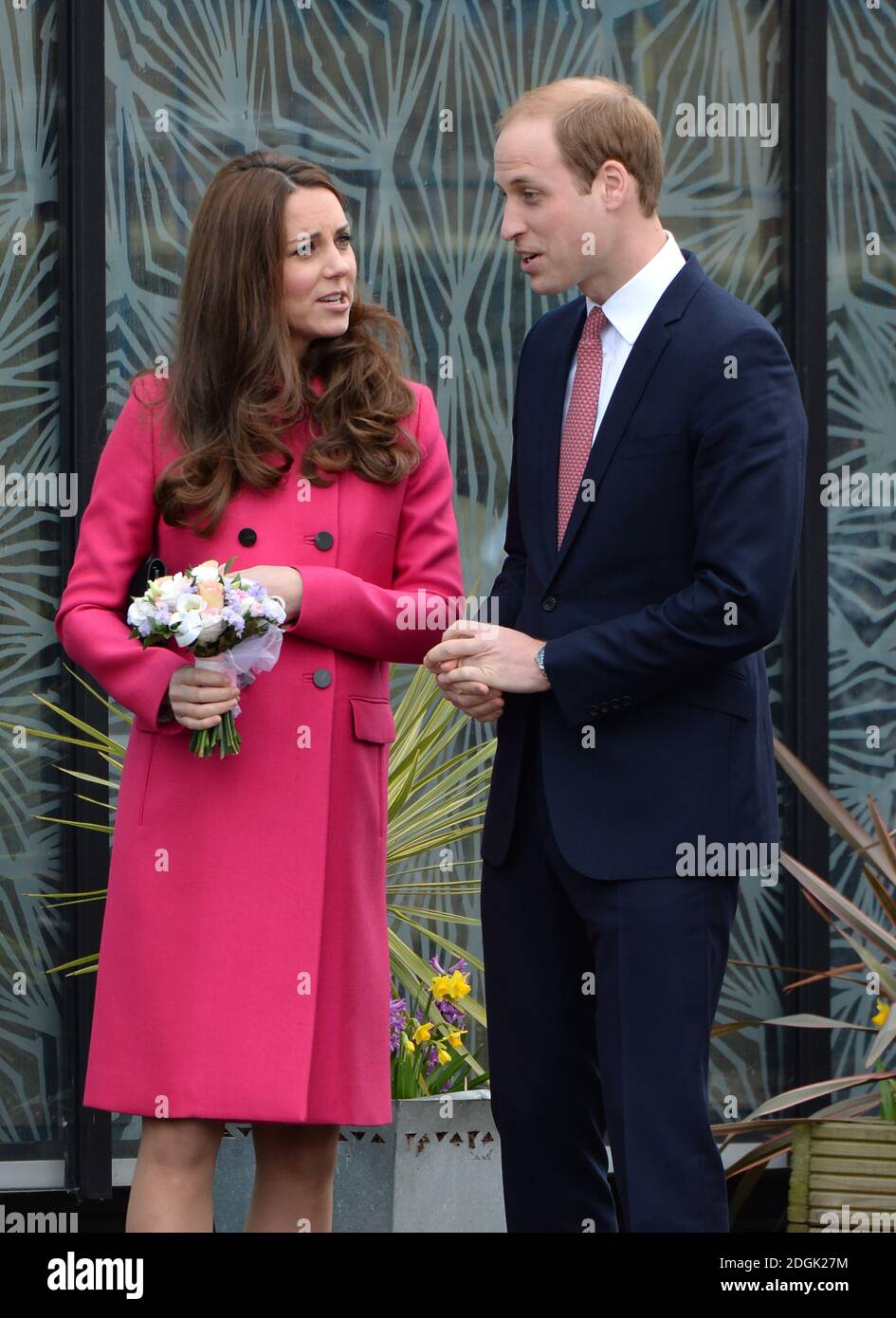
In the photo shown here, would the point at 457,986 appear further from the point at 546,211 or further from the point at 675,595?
the point at 546,211

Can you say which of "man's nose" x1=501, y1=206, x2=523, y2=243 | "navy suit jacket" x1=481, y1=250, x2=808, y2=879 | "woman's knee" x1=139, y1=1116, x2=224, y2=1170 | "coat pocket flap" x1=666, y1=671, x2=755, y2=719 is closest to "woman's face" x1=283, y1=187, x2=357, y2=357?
"man's nose" x1=501, y1=206, x2=523, y2=243

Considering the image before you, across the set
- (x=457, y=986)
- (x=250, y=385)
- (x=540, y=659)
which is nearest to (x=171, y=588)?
(x=250, y=385)

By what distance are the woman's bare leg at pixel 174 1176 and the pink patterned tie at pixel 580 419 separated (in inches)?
44.0

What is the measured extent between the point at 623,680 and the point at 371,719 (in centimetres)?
51

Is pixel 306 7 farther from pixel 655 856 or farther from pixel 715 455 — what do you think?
pixel 655 856

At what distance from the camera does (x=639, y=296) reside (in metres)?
2.87

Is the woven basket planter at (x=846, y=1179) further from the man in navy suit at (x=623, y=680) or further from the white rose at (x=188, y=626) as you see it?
the white rose at (x=188, y=626)

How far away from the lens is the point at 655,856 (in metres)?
2.72

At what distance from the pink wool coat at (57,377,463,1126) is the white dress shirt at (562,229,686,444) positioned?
409 millimetres

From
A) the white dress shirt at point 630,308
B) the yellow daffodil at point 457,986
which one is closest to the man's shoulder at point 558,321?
the white dress shirt at point 630,308

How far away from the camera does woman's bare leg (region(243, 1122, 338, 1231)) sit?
3.02m

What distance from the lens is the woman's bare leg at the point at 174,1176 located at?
2.86 meters

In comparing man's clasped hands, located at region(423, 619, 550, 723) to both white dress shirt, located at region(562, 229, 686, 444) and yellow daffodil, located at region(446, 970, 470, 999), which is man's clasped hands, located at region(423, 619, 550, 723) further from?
yellow daffodil, located at region(446, 970, 470, 999)
